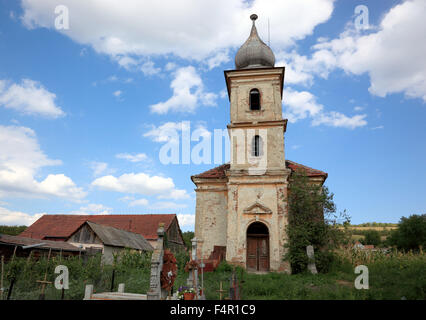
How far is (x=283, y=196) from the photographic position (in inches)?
672

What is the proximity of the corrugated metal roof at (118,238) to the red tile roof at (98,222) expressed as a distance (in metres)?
3.35

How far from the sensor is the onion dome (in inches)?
811

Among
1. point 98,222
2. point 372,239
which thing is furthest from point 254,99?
point 372,239

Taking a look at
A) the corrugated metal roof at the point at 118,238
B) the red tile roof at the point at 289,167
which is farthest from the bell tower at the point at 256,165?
the corrugated metal roof at the point at 118,238

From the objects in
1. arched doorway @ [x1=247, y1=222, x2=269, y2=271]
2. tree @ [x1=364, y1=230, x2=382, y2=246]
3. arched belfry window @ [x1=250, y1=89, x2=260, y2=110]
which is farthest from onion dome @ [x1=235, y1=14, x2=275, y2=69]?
tree @ [x1=364, y1=230, x2=382, y2=246]

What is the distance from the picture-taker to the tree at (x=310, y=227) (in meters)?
15.6

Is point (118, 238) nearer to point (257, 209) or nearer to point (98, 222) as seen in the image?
point (98, 222)

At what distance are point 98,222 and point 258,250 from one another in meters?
28.7

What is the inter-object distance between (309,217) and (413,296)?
808 cm

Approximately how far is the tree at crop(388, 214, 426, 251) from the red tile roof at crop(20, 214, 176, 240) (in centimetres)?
2803

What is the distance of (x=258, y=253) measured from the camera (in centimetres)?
1719

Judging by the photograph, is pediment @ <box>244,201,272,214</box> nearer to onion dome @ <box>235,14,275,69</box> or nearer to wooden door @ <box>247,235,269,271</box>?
wooden door @ <box>247,235,269,271</box>
